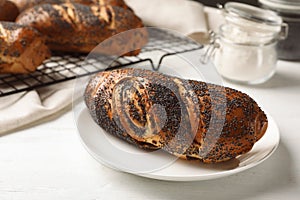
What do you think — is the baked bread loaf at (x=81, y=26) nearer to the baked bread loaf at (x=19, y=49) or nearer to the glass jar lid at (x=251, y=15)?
the baked bread loaf at (x=19, y=49)

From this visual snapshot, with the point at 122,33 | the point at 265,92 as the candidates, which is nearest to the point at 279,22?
the point at 265,92

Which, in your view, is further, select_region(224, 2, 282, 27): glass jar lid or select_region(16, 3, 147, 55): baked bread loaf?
select_region(16, 3, 147, 55): baked bread loaf

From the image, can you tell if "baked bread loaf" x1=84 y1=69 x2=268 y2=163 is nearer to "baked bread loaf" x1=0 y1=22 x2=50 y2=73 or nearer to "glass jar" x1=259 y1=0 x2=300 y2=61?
"baked bread loaf" x1=0 y1=22 x2=50 y2=73

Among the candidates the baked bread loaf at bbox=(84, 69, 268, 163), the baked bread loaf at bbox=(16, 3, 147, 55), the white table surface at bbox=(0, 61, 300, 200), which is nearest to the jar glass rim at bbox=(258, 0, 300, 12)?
the baked bread loaf at bbox=(16, 3, 147, 55)

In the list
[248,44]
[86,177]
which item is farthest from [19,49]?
[248,44]

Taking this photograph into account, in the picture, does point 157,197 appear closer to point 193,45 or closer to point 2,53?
point 2,53
